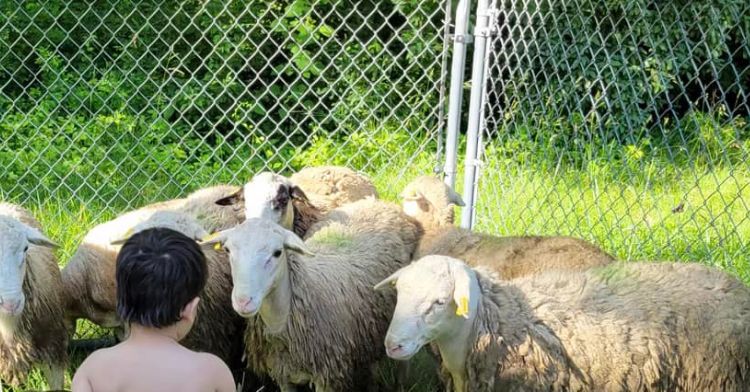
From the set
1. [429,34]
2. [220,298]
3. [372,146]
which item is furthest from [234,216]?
[429,34]

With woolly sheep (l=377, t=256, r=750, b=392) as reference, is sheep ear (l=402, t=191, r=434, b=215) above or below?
above

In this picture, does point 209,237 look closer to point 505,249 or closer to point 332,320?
point 332,320

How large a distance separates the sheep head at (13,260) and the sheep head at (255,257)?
84cm

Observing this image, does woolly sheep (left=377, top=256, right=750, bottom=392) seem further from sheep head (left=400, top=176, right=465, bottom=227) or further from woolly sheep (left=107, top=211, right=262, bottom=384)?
sheep head (left=400, top=176, right=465, bottom=227)

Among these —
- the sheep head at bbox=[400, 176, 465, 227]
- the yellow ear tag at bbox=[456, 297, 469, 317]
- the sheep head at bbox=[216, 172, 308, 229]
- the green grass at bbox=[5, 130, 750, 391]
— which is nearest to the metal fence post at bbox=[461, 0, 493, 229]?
the sheep head at bbox=[400, 176, 465, 227]

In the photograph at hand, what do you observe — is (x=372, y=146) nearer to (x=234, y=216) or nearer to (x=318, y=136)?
(x=318, y=136)

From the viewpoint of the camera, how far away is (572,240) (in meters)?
5.20

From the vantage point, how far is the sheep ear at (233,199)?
216 inches

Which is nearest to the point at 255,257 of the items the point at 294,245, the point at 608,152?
the point at 294,245

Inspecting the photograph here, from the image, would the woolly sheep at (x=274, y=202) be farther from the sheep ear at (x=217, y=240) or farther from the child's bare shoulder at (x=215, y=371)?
the child's bare shoulder at (x=215, y=371)

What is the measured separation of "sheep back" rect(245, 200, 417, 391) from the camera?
4656mm

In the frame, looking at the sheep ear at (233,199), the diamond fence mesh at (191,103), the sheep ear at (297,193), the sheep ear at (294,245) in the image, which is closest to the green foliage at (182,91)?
the diamond fence mesh at (191,103)

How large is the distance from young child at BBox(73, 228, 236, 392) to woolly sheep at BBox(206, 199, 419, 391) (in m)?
1.14

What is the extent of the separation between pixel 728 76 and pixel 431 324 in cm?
636
